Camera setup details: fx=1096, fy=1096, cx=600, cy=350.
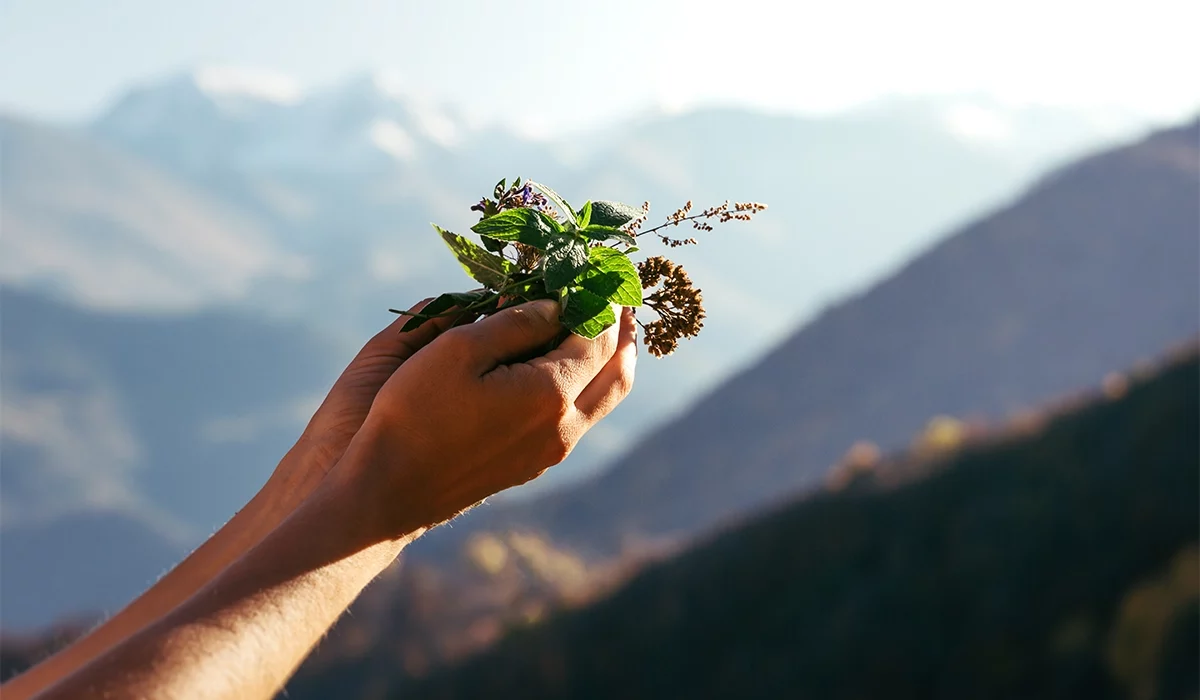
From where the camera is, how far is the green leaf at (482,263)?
233 centimetres

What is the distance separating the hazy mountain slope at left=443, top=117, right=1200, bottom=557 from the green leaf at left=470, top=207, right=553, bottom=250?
82969mm

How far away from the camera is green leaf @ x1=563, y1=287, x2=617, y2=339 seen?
2129 millimetres

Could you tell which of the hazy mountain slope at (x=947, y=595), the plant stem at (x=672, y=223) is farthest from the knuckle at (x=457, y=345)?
the hazy mountain slope at (x=947, y=595)

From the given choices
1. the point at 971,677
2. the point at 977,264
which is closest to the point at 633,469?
the point at 977,264

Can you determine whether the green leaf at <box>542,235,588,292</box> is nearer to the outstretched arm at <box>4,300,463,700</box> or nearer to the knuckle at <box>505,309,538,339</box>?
the knuckle at <box>505,309,538,339</box>

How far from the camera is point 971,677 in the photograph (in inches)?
622

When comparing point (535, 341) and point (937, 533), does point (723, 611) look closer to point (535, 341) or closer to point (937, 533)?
point (937, 533)

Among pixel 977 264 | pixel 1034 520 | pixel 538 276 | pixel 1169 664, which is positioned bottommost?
pixel 1169 664

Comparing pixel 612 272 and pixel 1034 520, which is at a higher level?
pixel 612 272

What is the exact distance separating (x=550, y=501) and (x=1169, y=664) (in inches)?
3623

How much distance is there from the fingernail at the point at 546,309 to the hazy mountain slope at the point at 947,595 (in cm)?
1178

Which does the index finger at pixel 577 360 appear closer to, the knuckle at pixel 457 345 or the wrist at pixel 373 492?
the knuckle at pixel 457 345

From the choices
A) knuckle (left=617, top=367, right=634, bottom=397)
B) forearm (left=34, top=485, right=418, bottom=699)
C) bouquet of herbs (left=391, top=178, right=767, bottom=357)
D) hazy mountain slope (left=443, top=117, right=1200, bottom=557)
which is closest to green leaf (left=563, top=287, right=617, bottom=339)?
bouquet of herbs (left=391, top=178, right=767, bottom=357)

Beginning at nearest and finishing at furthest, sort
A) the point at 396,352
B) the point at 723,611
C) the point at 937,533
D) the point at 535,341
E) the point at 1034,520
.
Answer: the point at 535,341 < the point at 396,352 < the point at 1034,520 < the point at 937,533 < the point at 723,611
